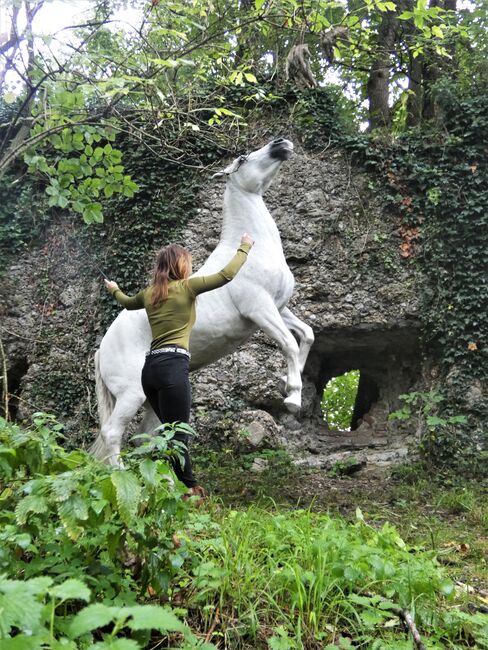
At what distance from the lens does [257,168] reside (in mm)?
5359

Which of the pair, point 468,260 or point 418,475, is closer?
point 418,475

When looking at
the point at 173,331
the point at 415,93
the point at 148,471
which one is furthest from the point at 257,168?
the point at 415,93

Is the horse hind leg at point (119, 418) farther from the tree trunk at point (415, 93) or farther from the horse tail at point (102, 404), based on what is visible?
the tree trunk at point (415, 93)

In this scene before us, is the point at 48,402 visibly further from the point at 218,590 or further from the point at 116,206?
the point at 218,590

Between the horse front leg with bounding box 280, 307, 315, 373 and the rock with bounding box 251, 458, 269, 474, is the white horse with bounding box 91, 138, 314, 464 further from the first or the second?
the rock with bounding box 251, 458, 269, 474

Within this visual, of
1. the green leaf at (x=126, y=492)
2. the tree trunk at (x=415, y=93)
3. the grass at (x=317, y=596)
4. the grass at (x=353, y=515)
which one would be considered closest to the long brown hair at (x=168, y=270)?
the grass at (x=353, y=515)

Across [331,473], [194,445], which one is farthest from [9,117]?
[331,473]

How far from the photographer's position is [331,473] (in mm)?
7562

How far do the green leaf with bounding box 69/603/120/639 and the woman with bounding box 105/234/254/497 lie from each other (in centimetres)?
266

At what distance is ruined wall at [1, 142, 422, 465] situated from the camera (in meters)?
8.40

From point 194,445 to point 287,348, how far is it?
12.3 feet

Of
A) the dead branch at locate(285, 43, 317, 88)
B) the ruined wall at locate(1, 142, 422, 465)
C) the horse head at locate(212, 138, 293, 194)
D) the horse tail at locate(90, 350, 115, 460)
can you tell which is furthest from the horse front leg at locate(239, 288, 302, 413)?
the dead branch at locate(285, 43, 317, 88)

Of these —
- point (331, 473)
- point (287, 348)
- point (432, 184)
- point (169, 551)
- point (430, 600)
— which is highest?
point (432, 184)

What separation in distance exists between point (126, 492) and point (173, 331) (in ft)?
7.32
